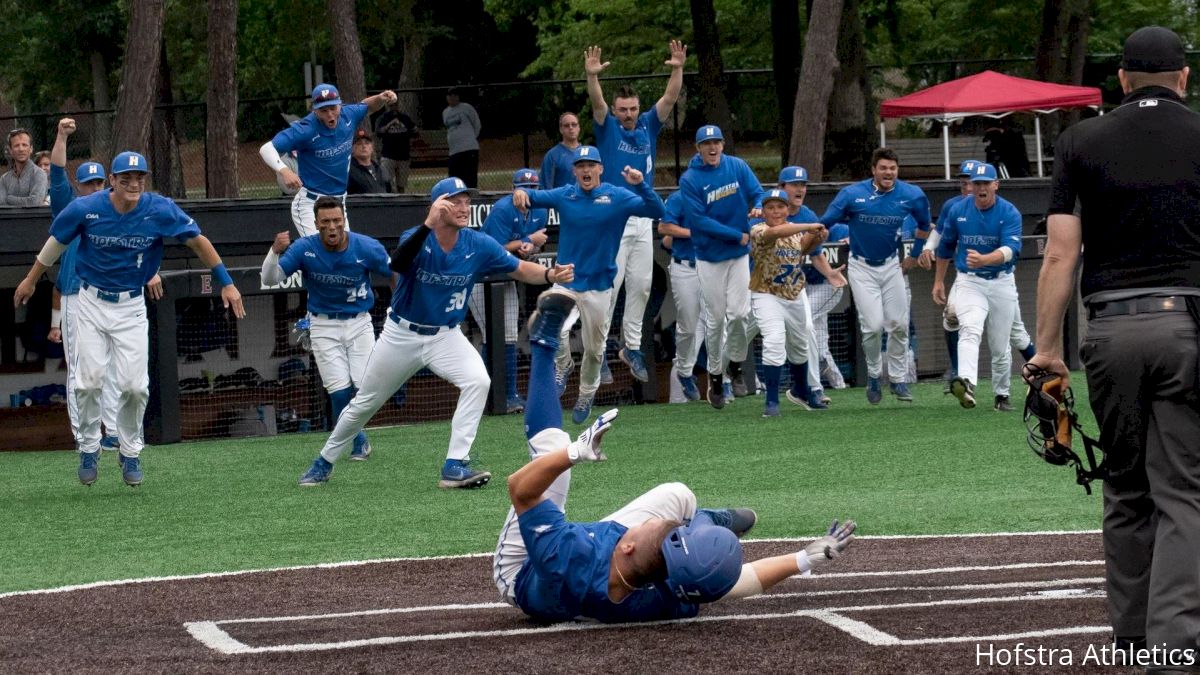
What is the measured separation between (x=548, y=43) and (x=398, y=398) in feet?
82.6

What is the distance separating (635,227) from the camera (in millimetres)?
16219

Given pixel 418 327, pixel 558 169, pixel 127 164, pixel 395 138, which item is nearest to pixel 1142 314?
pixel 418 327

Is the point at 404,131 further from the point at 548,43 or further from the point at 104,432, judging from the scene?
the point at 548,43

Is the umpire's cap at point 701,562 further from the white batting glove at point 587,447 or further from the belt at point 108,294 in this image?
the belt at point 108,294

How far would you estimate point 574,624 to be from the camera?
6816 millimetres

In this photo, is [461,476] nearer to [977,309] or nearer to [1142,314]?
[977,309]

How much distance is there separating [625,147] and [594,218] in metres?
2.28

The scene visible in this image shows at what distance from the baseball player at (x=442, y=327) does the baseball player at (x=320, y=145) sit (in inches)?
132

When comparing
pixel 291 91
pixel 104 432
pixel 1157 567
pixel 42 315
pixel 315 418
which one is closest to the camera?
pixel 1157 567

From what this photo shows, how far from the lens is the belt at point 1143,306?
555cm

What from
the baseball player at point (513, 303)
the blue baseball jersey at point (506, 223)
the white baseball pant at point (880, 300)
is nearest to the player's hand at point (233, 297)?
the blue baseball jersey at point (506, 223)

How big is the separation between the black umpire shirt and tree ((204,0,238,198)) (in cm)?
1794

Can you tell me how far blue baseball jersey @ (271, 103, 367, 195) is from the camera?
48.1ft

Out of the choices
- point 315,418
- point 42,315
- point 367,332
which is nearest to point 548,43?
point 42,315
